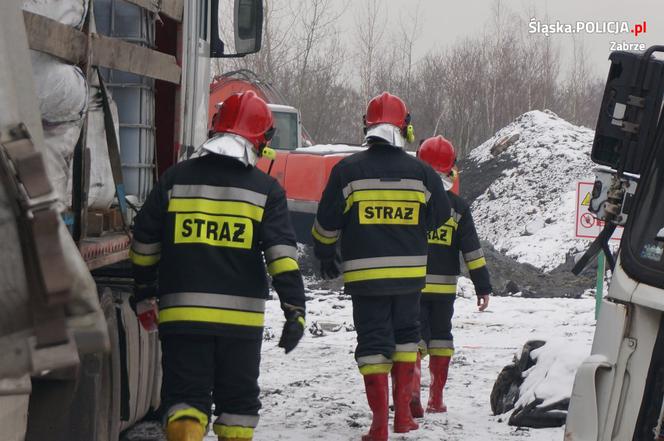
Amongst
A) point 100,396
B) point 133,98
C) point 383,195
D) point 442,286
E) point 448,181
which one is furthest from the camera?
point 448,181

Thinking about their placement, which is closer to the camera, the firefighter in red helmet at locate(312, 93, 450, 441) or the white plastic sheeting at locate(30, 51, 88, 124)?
the white plastic sheeting at locate(30, 51, 88, 124)

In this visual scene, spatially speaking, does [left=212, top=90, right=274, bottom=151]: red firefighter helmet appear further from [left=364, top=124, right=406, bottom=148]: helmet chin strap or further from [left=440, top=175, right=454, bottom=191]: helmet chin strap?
[left=440, top=175, right=454, bottom=191]: helmet chin strap

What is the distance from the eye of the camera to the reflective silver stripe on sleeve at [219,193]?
17.7 feet

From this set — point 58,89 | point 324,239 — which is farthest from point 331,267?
point 58,89

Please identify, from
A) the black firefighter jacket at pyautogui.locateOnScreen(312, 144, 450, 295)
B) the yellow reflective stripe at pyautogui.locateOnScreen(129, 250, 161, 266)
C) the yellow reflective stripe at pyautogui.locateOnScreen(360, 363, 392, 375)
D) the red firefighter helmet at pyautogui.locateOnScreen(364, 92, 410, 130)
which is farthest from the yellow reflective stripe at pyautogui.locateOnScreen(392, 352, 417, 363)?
the yellow reflective stripe at pyautogui.locateOnScreen(129, 250, 161, 266)

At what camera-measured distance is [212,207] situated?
5.41m

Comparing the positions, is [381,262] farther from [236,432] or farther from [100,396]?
[100,396]

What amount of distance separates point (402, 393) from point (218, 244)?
7.11 ft

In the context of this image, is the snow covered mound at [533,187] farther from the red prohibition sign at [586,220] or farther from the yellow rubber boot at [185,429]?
the yellow rubber boot at [185,429]

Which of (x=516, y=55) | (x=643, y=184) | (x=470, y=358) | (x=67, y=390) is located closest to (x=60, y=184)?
(x=67, y=390)

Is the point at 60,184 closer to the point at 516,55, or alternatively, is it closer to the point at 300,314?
the point at 300,314

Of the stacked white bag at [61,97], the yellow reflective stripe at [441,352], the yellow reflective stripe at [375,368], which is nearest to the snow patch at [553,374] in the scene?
the yellow reflective stripe at [441,352]

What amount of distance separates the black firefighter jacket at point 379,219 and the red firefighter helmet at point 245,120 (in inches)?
56.5

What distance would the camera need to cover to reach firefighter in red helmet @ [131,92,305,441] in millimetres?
5391
